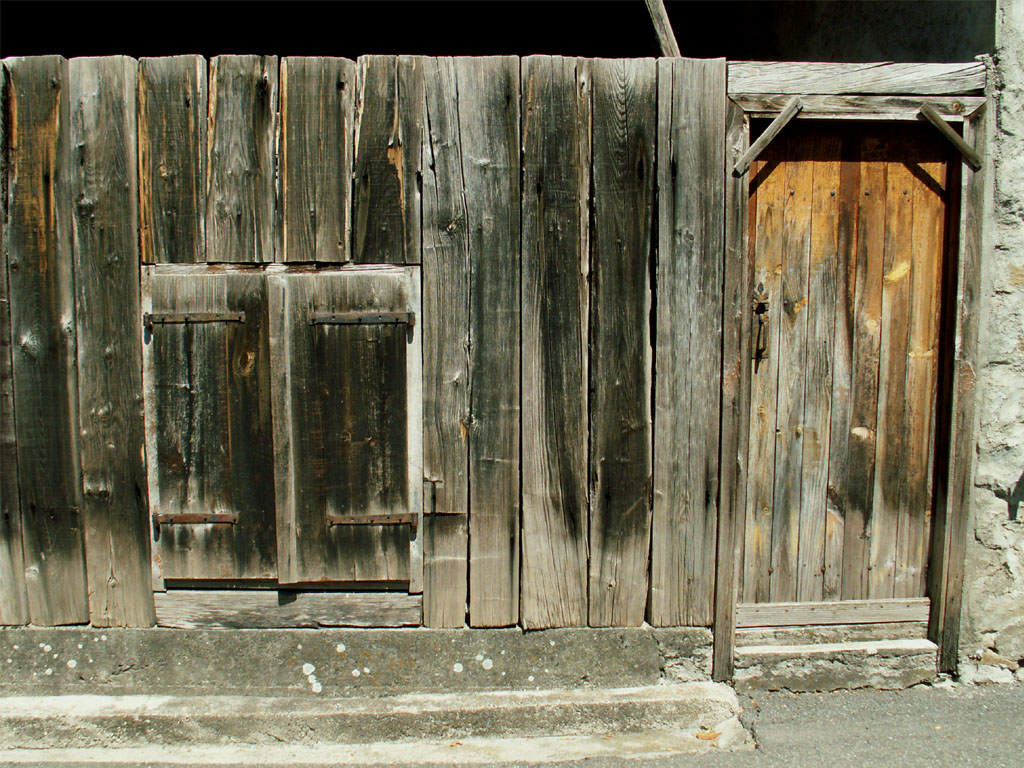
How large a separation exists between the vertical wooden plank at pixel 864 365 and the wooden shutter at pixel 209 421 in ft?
7.63

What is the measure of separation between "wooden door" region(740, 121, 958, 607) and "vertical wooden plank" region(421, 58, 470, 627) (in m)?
1.16

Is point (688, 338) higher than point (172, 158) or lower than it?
lower

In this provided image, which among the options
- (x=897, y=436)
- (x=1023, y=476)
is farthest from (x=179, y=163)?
(x=1023, y=476)

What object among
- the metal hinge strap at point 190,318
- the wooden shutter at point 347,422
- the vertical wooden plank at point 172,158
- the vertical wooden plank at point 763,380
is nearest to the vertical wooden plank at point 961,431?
the vertical wooden plank at point 763,380

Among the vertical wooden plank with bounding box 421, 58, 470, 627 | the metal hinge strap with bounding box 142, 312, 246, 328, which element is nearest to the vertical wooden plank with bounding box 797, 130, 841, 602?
the vertical wooden plank with bounding box 421, 58, 470, 627

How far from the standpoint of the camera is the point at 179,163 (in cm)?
284

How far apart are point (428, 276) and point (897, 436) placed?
2.01m

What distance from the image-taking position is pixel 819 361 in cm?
311

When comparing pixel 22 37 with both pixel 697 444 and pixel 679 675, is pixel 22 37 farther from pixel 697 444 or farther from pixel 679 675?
pixel 679 675

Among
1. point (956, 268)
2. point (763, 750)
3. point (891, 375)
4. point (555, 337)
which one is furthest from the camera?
point (891, 375)

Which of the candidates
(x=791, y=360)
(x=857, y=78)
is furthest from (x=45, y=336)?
(x=857, y=78)

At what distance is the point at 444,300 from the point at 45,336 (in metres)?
1.51

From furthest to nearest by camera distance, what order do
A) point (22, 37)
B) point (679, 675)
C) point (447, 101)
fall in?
point (22, 37), point (679, 675), point (447, 101)

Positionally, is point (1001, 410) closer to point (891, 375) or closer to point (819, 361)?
point (891, 375)
